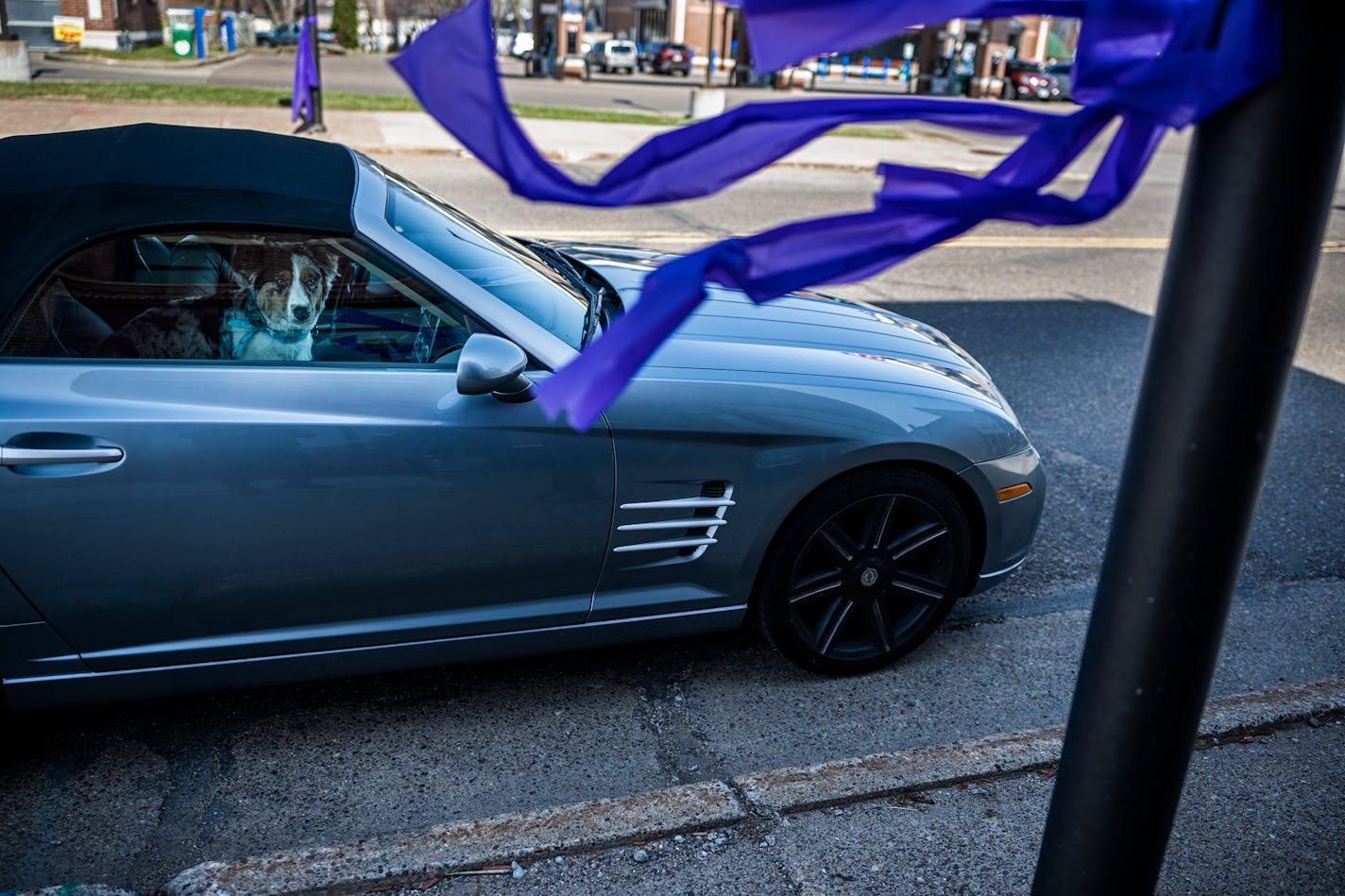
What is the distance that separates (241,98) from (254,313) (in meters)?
19.0

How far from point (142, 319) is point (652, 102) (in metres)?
27.2

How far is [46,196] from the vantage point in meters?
2.85

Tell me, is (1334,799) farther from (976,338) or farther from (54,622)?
(976,338)

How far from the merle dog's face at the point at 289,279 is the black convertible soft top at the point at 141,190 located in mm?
73

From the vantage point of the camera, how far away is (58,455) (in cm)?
263

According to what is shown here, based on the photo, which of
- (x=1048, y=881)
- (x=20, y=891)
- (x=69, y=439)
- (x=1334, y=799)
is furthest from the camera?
(x=1334, y=799)

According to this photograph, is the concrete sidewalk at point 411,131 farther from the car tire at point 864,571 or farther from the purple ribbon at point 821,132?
the purple ribbon at point 821,132

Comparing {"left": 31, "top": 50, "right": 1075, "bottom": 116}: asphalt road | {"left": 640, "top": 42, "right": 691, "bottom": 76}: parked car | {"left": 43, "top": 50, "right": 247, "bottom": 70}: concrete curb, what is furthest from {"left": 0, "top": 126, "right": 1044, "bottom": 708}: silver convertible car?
{"left": 640, "top": 42, "right": 691, "bottom": 76}: parked car

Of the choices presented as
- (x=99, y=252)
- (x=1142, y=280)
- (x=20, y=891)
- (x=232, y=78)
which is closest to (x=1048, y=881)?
(x=20, y=891)

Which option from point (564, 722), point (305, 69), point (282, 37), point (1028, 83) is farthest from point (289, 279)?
point (282, 37)

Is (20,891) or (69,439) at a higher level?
(69,439)

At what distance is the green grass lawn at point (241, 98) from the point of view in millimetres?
18453

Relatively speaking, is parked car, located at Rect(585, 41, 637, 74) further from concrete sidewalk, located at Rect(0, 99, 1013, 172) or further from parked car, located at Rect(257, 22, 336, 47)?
concrete sidewalk, located at Rect(0, 99, 1013, 172)

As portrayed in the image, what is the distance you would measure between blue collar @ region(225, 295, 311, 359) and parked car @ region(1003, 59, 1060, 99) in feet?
142
